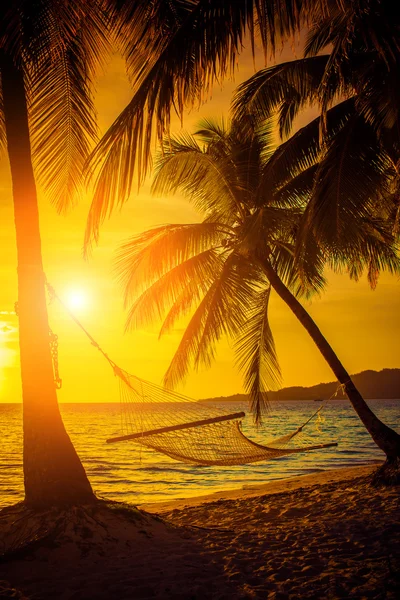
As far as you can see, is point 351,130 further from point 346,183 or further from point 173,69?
point 173,69

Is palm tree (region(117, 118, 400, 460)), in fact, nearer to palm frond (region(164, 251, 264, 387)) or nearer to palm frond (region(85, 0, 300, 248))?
palm frond (region(164, 251, 264, 387))

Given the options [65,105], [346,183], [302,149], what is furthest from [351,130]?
[65,105]

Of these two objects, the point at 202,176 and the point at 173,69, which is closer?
the point at 173,69

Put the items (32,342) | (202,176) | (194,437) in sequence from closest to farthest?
(32,342) < (194,437) < (202,176)

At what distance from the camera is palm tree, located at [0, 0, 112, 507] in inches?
153

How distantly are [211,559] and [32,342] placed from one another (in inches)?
82.5

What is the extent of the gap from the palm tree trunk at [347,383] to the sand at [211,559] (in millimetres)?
1271

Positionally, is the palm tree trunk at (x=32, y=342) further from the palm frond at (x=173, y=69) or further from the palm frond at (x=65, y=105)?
the palm frond at (x=173, y=69)

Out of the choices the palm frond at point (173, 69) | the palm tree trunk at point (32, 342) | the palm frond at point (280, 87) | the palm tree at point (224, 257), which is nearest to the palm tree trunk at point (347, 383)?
the palm tree at point (224, 257)

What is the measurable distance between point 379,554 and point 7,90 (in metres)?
4.39

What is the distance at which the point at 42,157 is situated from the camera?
430cm

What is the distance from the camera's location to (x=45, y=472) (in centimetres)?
389

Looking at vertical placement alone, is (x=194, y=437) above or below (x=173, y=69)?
below

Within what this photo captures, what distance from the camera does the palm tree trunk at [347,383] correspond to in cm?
590
